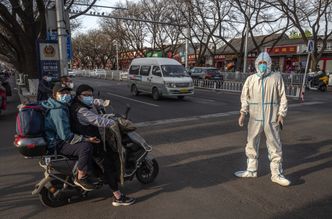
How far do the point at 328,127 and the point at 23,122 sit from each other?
809 cm

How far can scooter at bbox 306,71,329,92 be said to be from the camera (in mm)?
20828

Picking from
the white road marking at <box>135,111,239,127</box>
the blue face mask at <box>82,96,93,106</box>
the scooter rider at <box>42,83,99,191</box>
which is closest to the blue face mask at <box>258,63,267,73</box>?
the blue face mask at <box>82,96,93,106</box>

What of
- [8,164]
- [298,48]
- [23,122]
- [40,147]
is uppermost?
[298,48]

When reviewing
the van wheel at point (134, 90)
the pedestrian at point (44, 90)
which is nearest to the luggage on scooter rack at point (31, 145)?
the pedestrian at point (44, 90)

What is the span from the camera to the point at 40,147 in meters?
3.70

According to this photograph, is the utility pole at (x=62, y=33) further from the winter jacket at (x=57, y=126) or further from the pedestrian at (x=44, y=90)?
the winter jacket at (x=57, y=126)

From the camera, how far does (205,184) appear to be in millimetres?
4668

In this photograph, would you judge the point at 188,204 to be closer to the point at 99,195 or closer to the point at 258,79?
the point at 99,195

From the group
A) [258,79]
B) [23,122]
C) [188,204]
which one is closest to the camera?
[23,122]

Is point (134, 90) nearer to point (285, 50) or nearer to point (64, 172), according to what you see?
point (64, 172)

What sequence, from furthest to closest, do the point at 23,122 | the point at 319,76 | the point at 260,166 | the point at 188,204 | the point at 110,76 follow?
the point at 110,76 < the point at 319,76 < the point at 260,166 < the point at 188,204 < the point at 23,122

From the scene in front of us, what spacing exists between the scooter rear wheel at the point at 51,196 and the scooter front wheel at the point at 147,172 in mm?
1133

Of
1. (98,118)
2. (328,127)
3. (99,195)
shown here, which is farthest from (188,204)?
(328,127)

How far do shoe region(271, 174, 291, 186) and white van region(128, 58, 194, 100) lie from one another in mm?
10623
